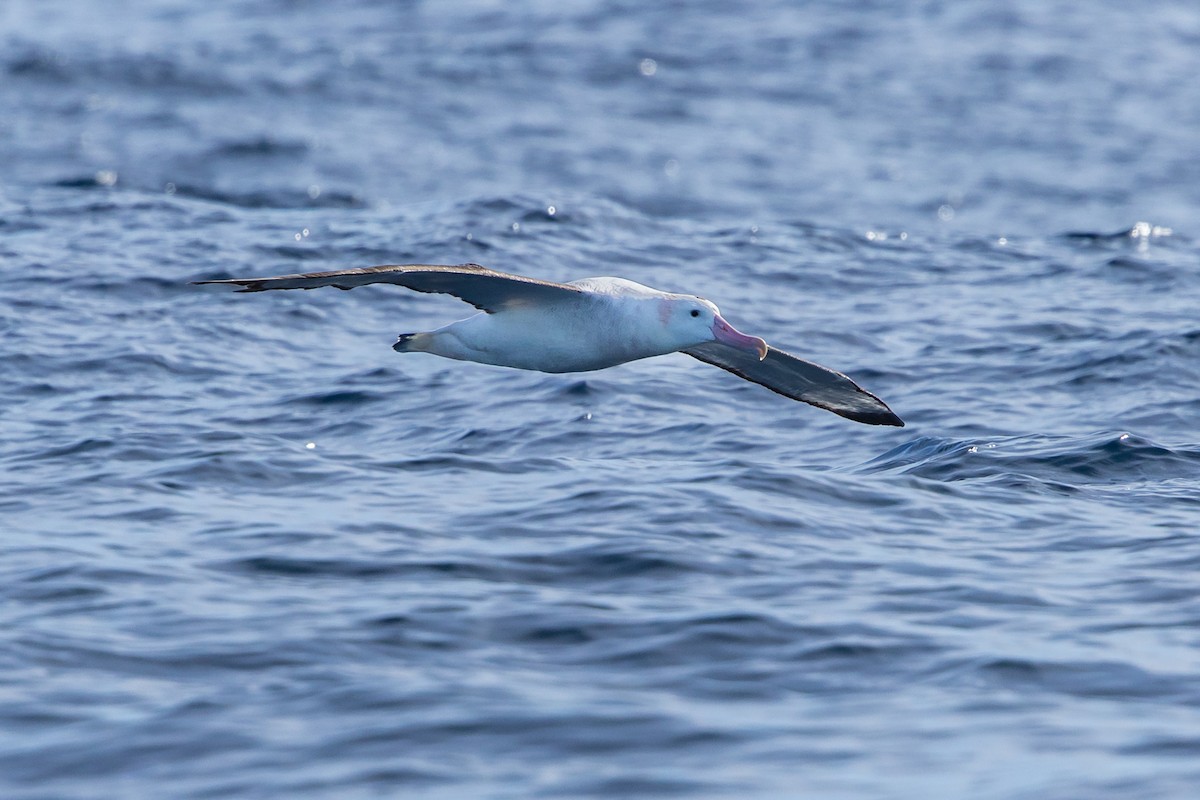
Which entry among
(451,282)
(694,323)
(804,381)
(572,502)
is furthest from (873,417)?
(451,282)

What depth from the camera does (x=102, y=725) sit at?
8.91 meters

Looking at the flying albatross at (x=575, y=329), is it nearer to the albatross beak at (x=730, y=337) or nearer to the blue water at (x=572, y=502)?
the albatross beak at (x=730, y=337)

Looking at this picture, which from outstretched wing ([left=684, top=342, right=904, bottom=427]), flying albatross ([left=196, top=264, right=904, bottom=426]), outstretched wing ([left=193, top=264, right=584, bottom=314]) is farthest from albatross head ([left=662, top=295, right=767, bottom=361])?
outstretched wing ([left=684, top=342, right=904, bottom=427])

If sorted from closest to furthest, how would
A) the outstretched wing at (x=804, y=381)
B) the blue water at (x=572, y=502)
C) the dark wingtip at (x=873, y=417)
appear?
the blue water at (x=572, y=502)
the outstretched wing at (x=804, y=381)
the dark wingtip at (x=873, y=417)

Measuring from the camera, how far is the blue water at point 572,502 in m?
8.74

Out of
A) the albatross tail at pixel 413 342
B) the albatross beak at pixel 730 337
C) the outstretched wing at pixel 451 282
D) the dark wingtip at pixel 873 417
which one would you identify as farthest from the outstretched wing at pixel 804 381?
the albatross tail at pixel 413 342

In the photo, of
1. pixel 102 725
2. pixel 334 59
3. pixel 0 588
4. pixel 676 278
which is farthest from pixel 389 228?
pixel 334 59

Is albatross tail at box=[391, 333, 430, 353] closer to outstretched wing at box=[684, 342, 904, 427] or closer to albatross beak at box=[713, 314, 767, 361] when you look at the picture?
albatross beak at box=[713, 314, 767, 361]

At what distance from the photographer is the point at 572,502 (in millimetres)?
12641

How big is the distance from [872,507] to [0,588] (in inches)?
243

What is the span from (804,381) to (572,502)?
194 cm

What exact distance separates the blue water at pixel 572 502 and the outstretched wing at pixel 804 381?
77cm

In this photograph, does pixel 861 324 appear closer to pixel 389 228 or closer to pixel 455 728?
pixel 389 228

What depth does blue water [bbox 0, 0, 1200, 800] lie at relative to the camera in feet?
28.7
